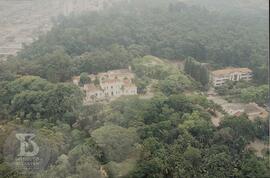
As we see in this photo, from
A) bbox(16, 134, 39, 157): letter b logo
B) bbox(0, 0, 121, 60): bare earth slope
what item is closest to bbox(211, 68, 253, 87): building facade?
bbox(0, 0, 121, 60): bare earth slope

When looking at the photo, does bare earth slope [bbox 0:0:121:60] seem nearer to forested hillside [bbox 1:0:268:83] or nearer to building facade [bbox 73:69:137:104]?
forested hillside [bbox 1:0:268:83]

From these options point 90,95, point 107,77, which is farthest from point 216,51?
point 90,95

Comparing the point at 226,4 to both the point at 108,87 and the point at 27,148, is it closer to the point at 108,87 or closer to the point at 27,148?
the point at 108,87

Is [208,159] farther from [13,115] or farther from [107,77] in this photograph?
[107,77]

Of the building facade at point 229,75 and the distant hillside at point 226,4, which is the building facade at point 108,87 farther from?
the distant hillside at point 226,4

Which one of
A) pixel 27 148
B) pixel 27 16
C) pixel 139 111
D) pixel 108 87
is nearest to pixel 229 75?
pixel 108 87

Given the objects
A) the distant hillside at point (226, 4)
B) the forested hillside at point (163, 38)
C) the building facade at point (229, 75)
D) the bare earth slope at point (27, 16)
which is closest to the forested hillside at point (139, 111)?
the forested hillside at point (163, 38)
